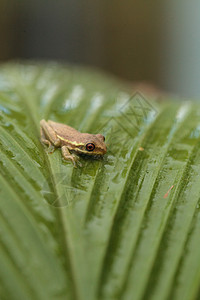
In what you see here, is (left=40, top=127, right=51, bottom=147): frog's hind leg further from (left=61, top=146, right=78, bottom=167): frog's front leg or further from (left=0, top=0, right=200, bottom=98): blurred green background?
(left=0, top=0, right=200, bottom=98): blurred green background

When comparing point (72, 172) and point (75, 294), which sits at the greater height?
point (72, 172)

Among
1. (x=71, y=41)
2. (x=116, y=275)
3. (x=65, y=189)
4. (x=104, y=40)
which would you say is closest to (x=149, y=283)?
(x=116, y=275)

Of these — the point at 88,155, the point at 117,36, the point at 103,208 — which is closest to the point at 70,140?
the point at 88,155

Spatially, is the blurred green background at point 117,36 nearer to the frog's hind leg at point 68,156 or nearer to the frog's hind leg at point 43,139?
the frog's hind leg at point 43,139

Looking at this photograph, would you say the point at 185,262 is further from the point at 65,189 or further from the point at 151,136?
the point at 151,136

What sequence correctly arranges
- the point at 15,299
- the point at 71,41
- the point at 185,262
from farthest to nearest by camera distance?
1. the point at 71,41
2. the point at 185,262
3. the point at 15,299

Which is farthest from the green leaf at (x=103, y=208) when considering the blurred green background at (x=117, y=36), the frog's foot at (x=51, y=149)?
the blurred green background at (x=117, y=36)

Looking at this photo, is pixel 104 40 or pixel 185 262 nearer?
pixel 185 262

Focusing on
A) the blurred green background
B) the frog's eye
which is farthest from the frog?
the blurred green background
